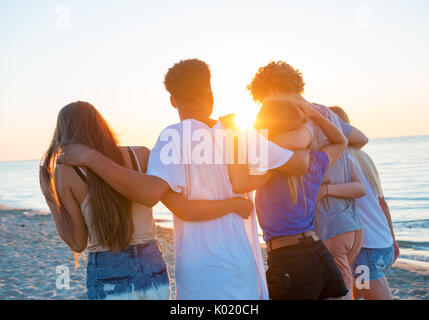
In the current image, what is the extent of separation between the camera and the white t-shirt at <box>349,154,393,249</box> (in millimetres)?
2955

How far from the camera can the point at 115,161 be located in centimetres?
213

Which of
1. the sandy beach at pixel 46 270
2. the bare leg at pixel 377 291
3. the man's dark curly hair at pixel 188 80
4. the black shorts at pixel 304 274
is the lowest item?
the sandy beach at pixel 46 270

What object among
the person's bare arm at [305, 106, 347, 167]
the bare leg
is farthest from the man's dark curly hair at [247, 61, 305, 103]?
the bare leg

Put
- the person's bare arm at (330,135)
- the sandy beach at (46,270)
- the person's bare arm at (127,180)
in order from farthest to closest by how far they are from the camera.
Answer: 1. the sandy beach at (46,270)
2. the person's bare arm at (330,135)
3. the person's bare arm at (127,180)

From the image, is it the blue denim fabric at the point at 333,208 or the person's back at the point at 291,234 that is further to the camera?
the blue denim fabric at the point at 333,208

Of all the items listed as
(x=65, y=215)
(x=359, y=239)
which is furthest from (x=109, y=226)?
(x=359, y=239)

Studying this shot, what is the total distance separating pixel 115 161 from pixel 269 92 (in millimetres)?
1083

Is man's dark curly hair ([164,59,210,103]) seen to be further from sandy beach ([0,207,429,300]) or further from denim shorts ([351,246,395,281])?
sandy beach ([0,207,429,300])

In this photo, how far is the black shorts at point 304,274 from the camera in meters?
2.09

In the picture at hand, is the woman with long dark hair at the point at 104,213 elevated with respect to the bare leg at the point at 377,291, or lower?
elevated

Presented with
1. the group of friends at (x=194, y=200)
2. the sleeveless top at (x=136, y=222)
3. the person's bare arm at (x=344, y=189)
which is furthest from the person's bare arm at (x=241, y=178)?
the person's bare arm at (x=344, y=189)

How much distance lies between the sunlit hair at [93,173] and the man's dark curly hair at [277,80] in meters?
1.00

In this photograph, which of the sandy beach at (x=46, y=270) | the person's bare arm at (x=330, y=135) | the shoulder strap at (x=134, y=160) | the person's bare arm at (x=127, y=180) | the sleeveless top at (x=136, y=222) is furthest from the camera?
the sandy beach at (x=46, y=270)

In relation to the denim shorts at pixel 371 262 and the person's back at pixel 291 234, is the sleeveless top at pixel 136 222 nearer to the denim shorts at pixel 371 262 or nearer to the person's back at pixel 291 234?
the person's back at pixel 291 234
